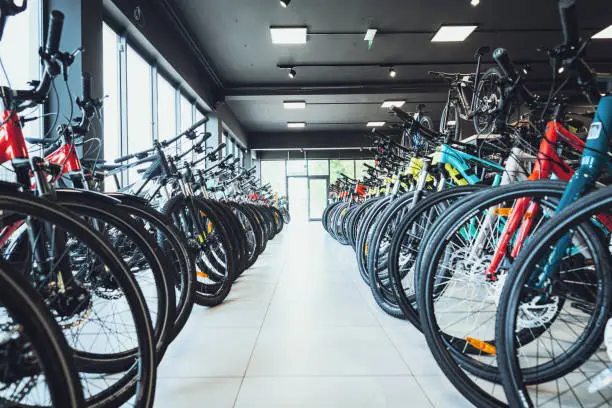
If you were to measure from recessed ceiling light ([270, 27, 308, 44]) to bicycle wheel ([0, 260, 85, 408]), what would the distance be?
212 inches

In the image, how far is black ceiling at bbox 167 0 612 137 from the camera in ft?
16.1

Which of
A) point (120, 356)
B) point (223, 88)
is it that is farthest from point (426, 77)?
point (120, 356)

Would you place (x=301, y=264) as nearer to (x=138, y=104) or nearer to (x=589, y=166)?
(x=138, y=104)

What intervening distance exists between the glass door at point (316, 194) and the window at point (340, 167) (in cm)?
26

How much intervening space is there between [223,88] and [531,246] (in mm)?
7577

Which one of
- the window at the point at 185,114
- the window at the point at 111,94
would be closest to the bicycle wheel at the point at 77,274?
the window at the point at 111,94

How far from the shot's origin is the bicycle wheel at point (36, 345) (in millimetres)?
570

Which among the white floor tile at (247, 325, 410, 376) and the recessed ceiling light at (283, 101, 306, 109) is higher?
the recessed ceiling light at (283, 101, 306, 109)

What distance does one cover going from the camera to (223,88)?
7656mm

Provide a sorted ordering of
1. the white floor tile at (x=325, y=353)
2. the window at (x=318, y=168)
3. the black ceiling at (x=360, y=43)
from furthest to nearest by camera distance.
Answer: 1. the window at (x=318, y=168)
2. the black ceiling at (x=360, y=43)
3. the white floor tile at (x=325, y=353)

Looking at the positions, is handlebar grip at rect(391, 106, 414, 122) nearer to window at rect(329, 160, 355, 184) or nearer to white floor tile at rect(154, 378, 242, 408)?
white floor tile at rect(154, 378, 242, 408)

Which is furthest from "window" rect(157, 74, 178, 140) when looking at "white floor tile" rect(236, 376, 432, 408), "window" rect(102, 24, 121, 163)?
"white floor tile" rect(236, 376, 432, 408)

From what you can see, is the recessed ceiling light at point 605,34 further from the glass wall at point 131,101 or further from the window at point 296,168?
the window at point 296,168

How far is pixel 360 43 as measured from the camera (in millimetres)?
6008
